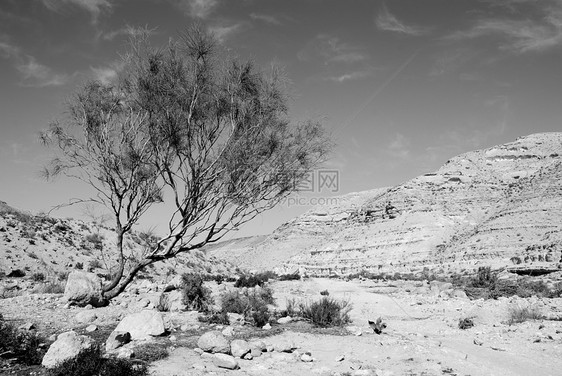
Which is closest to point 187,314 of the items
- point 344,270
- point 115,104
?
point 115,104

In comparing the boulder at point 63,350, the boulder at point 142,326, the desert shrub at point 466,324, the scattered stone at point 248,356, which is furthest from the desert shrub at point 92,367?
the desert shrub at point 466,324

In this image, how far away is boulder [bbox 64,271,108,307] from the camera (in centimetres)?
927

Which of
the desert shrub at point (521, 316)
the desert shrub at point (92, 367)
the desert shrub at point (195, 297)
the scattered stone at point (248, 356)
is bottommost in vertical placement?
the scattered stone at point (248, 356)

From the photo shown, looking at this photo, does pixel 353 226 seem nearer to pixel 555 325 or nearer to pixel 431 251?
pixel 431 251

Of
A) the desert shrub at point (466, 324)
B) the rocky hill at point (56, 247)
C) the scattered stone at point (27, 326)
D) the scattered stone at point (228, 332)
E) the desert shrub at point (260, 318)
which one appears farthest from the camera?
the rocky hill at point (56, 247)

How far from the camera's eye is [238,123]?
34.2 ft

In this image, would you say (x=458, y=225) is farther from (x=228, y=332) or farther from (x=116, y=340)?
(x=116, y=340)

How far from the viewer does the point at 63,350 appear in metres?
5.00

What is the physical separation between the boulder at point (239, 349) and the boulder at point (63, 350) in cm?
214

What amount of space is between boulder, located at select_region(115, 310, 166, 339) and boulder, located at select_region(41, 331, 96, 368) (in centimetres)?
133

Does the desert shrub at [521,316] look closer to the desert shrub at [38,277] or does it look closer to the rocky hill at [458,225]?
the rocky hill at [458,225]

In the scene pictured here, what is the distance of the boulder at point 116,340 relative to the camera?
5.92 meters

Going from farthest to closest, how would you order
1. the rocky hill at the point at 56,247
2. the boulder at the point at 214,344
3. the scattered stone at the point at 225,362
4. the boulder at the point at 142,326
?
the rocky hill at the point at 56,247 < the boulder at the point at 142,326 < the boulder at the point at 214,344 < the scattered stone at the point at 225,362

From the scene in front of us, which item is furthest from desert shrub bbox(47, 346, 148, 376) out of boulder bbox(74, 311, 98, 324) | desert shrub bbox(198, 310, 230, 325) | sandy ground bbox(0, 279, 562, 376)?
desert shrub bbox(198, 310, 230, 325)
